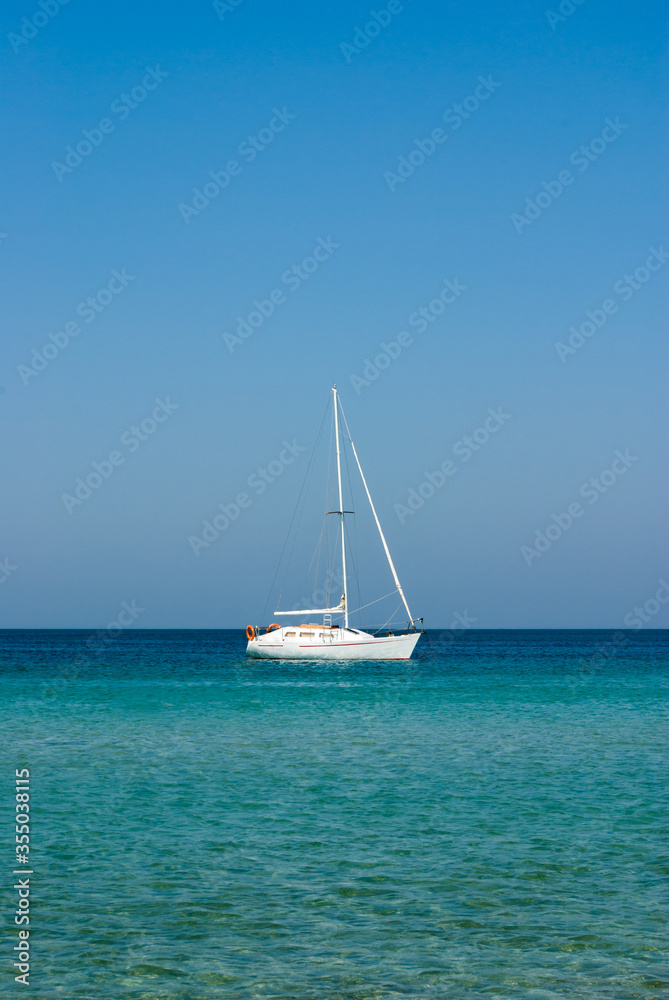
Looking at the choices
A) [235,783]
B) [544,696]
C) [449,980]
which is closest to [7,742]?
[235,783]

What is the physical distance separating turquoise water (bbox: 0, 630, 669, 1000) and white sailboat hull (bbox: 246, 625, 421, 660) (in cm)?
3812

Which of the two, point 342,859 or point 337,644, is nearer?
point 342,859

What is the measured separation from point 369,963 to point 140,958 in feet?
8.41

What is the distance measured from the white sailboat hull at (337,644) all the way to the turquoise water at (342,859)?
125 ft

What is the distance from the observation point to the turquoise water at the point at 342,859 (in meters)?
→ 10.1

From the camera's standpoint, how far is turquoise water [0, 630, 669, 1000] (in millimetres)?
10055

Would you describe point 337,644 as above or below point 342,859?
above

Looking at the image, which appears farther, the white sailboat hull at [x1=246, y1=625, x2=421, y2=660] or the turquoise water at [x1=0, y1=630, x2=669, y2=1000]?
the white sailboat hull at [x1=246, y1=625, x2=421, y2=660]

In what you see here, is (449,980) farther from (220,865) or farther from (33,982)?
(220,865)

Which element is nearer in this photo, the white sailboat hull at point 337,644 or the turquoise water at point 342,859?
the turquoise water at point 342,859

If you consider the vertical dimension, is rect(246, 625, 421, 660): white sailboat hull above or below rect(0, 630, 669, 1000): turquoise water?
above

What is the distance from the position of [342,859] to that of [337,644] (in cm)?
5797

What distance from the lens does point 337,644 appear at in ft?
237

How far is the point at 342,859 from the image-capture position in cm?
1468
